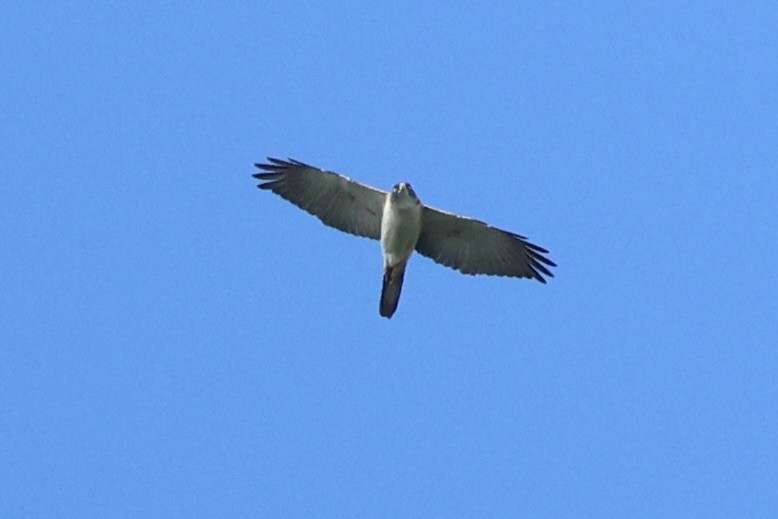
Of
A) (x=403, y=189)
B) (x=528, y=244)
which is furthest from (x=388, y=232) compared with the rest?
(x=528, y=244)

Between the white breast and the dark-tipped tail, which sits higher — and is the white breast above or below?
above

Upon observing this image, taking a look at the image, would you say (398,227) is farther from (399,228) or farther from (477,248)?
(477,248)

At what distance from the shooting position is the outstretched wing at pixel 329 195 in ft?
73.2

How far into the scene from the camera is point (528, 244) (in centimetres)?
2272

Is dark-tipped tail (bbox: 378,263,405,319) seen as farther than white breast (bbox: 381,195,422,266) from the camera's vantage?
Yes

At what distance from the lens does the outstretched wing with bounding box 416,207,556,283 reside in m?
22.4

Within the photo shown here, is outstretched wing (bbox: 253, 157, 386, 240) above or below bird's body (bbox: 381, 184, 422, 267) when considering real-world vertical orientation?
above

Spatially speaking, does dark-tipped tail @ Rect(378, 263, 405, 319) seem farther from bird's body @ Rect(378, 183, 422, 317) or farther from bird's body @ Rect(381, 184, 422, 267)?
bird's body @ Rect(381, 184, 422, 267)

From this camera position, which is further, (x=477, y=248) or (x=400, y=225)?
(x=477, y=248)

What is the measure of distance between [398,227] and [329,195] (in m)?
1.33

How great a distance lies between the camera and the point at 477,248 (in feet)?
75.3

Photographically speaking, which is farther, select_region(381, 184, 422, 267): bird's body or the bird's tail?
the bird's tail

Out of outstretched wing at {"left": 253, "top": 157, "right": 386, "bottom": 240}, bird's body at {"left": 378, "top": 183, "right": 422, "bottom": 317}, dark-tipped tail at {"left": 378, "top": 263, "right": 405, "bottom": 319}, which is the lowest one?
dark-tipped tail at {"left": 378, "top": 263, "right": 405, "bottom": 319}

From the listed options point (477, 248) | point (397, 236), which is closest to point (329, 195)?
point (397, 236)
